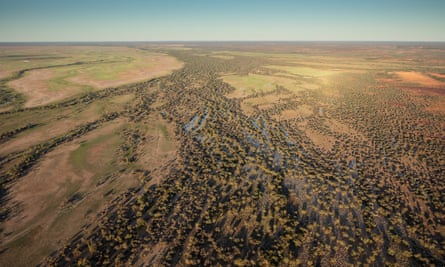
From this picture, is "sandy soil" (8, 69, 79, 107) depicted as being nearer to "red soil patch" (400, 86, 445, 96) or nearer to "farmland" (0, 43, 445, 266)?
"farmland" (0, 43, 445, 266)

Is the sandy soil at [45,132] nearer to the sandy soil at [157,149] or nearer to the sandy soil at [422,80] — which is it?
the sandy soil at [157,149]

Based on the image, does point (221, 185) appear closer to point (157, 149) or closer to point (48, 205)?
point (157, 149)

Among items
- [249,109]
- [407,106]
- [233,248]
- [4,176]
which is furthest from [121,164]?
[407,106]

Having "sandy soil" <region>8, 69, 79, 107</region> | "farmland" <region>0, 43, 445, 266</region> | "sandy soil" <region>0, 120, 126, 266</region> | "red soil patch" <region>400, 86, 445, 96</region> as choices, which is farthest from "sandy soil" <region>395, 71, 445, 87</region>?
"sandy soil" <region>8, 69, 79, 107</region>

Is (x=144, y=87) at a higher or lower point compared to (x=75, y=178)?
higher

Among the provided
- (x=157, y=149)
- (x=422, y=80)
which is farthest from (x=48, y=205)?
(x=422, y=80)

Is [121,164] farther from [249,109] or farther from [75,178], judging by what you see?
[249,109]
